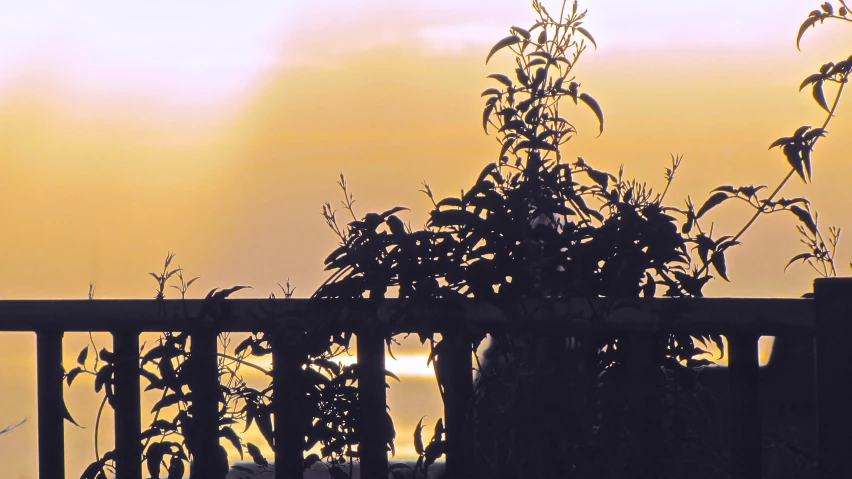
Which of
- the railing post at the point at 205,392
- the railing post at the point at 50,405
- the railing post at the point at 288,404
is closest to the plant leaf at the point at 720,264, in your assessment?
the railing post at the point at 288,404

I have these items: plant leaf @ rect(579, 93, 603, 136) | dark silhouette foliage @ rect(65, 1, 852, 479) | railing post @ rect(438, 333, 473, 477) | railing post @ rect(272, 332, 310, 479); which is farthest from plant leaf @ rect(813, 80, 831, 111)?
railing post @ rect(272, 332, 310, 479)

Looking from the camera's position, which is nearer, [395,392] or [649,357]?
[649,357]

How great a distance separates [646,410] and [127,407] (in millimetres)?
1377

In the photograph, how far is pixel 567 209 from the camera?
2023 mm

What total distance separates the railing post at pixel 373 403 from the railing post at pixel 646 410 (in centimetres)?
62

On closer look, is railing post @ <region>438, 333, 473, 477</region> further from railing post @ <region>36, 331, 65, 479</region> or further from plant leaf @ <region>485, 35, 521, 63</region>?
railing post @ <region>36, 331, 65, 479</region>

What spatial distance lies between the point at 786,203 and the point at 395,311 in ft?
3.36

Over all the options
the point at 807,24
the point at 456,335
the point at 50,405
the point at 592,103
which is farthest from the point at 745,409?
the point at 50,405

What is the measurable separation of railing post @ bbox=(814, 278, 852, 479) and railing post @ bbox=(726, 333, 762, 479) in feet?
0.53

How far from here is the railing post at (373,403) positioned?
2.09m

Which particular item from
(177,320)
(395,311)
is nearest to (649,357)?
(395,311)

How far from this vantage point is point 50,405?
2.31 m

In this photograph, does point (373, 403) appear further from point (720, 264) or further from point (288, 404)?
point (720, 264)

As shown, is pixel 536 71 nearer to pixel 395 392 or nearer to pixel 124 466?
pixel 395 392
